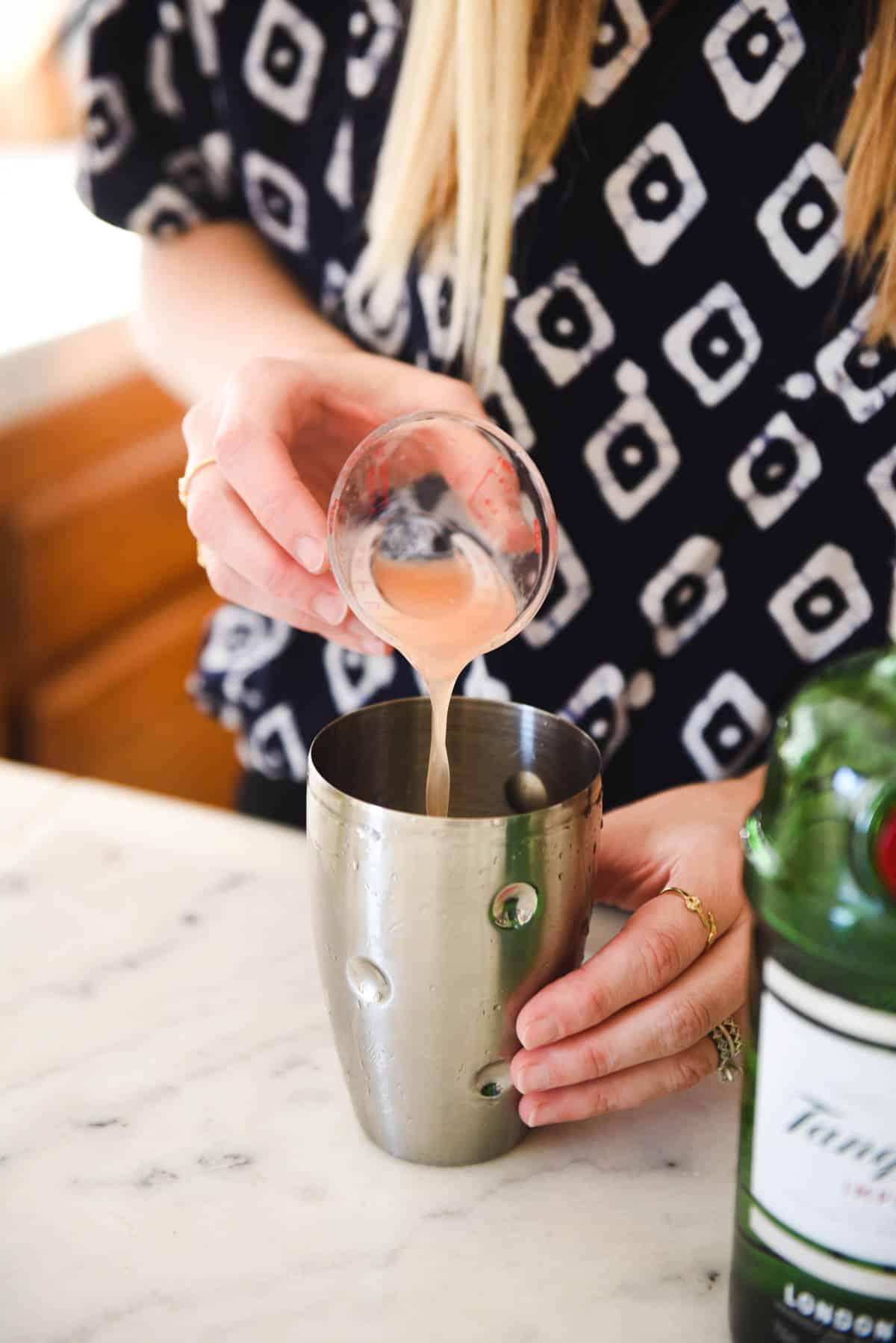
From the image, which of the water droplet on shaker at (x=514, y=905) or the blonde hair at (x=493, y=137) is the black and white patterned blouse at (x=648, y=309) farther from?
the water droplet on shaker at (x=514, y=905)

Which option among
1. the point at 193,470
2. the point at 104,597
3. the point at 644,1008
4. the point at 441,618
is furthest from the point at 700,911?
the point at 104,597

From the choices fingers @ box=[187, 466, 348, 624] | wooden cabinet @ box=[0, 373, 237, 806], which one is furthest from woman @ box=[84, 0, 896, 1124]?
wooden cabinet @ box=[0, 373, 237, 806]

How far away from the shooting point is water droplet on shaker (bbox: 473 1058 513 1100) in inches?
21.7

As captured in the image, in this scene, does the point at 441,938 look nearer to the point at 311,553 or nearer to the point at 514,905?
the point at 514,905

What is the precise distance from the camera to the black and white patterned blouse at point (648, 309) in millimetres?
808

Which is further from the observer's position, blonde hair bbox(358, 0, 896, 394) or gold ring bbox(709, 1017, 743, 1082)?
blonde hair bbox(358, 0, 896, 394)

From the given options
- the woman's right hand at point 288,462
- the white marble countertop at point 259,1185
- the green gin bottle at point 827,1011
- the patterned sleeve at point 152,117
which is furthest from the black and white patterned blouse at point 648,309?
the green gin bottle at point 827,1011

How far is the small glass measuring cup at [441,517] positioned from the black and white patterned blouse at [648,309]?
24 cm

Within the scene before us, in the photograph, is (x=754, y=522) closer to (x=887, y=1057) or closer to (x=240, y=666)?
(x=240, y=666)

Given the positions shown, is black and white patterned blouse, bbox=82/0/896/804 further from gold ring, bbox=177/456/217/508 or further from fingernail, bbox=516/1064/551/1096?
fingernail, bbox=516/1064/551/1096

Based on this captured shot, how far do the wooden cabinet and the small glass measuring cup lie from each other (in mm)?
1142

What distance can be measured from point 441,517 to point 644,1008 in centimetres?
26

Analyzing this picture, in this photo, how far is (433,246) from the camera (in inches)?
34.8

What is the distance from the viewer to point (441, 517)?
0.67 m
